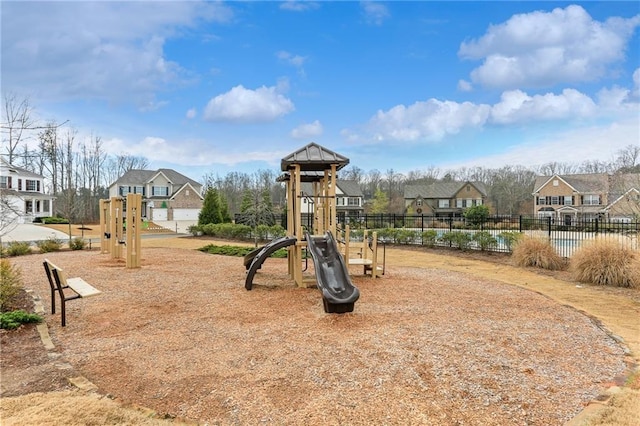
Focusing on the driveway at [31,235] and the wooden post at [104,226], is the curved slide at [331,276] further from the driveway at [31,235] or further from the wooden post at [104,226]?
the driveway at [31,235]

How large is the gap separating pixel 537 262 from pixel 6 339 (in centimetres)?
1242

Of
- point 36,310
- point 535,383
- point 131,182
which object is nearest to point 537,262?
point 535,383

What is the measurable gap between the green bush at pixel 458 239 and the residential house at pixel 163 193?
32.4 meters

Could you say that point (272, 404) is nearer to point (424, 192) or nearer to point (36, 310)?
point (36, 310)

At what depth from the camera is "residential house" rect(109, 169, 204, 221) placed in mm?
41719

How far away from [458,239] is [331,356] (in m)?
12.5

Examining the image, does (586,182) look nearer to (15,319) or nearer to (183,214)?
Answer: (183,214)

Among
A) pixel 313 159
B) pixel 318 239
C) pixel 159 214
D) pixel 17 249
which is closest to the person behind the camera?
pixel 318 239

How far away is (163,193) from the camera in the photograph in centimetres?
4366

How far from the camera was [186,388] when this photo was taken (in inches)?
137

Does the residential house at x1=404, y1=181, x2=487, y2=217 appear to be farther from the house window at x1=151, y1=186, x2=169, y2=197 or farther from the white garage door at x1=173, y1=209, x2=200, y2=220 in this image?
the house window at x1=151, y1=186, x2=169, y2=197

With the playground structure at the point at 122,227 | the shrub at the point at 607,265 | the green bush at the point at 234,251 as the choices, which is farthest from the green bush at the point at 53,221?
the shrub at the point at 607,265

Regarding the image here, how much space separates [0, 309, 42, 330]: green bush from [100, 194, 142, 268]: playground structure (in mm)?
4885

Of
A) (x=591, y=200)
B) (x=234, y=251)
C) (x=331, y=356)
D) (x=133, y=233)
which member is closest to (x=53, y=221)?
(x=234, y=251)
